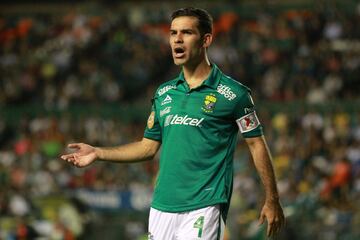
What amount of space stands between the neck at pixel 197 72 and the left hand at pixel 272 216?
95 centimetres

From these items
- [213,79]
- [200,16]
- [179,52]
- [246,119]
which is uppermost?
[200,16]

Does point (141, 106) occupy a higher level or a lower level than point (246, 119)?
lower

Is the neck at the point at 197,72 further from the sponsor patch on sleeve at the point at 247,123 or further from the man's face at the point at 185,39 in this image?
the sponsor patch on sleeve at the point at 247,123

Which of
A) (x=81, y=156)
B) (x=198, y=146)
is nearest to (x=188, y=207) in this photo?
(x=198, y=146)

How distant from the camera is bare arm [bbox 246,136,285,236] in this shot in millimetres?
5145

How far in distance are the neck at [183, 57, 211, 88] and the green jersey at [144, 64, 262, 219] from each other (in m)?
0.06

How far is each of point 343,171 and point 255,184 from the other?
1435mm

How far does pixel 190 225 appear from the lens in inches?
208

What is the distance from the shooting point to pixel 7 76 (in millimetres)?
19203

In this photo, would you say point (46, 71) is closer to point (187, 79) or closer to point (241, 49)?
point (241, 49)

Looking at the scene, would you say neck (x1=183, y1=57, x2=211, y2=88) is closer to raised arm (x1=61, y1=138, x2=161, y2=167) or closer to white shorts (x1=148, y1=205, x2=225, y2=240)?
raised arm (x1=61, y1=138, x2=161, y2=167)

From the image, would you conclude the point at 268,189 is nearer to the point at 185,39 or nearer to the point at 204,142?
the point at 204,142

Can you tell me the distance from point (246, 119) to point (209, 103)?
262 mm

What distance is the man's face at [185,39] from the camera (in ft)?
17.7
